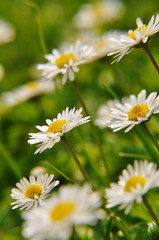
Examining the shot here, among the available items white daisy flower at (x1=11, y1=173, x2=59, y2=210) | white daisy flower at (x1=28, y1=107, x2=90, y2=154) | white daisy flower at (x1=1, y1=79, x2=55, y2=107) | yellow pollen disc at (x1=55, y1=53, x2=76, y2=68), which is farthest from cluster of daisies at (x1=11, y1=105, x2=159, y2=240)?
white daisy flower at (x1=1, y1=79, x2=55, y2=107)

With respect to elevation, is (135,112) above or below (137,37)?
below

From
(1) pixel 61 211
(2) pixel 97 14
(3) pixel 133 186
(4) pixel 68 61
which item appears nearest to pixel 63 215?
(1) pixel 61 211

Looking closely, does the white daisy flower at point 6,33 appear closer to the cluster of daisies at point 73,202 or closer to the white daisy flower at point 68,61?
the white daisy flower at point 68,61

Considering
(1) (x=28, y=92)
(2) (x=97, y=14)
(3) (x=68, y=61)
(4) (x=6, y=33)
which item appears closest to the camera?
(3) (x=68, y=61)

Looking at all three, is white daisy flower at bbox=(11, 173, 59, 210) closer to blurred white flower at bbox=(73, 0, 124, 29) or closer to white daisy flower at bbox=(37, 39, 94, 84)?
white daisy flower at bbox=(37, 39, 94, 84)

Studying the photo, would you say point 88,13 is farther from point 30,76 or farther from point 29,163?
point 29,163

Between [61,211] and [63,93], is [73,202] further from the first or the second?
[63,93]
